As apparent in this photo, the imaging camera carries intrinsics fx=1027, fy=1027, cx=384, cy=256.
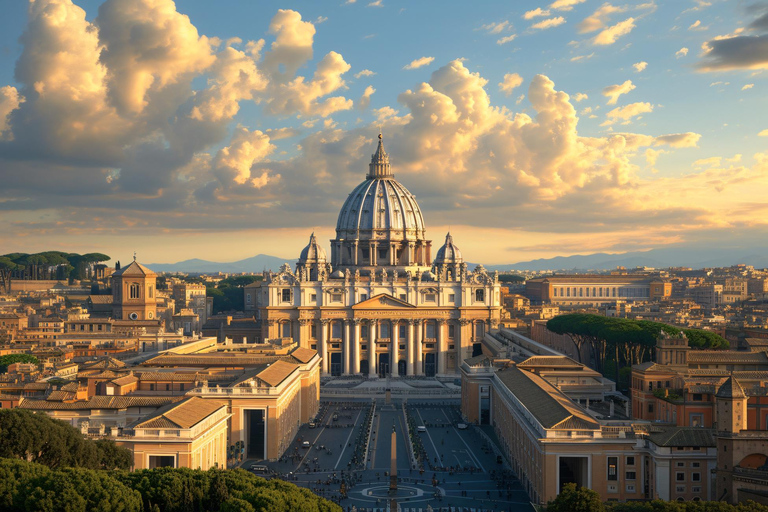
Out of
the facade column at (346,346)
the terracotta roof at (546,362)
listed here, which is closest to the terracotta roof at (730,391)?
the terracotta roof at (546,362)

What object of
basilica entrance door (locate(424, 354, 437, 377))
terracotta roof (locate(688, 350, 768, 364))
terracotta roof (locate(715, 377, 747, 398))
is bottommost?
basilica entrance door (locate(424, 354, 437, 377))

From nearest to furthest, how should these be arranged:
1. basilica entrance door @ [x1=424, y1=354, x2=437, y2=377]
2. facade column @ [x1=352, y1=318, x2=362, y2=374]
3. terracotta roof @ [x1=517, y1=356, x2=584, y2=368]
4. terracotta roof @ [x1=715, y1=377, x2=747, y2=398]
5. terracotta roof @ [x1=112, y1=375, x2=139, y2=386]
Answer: terracotta roof @ [x1=715, y1=377, x2=747, y2=398], terracotta roof @ [x1=112, y1=375, x2=139, y2=386], terracotta roof @ [x1=517, y1=356, x2=584, y2=368], facade column @ [x1=352, y1=318, x2=362, y2=374], basilica entrance door @ [x1=424, y1=354, x2=437, y2=377]

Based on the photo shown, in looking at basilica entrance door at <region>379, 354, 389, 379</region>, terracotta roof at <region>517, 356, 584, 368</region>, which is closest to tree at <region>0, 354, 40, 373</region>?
basilica entrance door at <region>379, 354, 389, 379</region>

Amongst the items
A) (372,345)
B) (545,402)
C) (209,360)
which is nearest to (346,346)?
(372,345)

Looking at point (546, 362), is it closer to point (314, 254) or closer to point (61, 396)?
point (61, 396)

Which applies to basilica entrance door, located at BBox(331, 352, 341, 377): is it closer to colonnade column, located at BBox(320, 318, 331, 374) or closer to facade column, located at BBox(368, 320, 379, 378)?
colonnade column, located at BBox(320, 318, 331, 374)

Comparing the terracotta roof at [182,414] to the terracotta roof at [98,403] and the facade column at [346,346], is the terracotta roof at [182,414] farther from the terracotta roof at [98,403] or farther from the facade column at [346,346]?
the facade column at [346,346]
